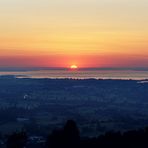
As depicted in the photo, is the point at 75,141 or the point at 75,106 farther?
the point at 75,106

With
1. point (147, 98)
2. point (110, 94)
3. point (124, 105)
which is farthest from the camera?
point (110, 94)

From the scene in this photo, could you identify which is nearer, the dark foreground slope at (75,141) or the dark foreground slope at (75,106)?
the dark foreground slope at (75,141)

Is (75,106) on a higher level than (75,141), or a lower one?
lower

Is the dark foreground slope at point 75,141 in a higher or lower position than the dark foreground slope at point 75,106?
higher

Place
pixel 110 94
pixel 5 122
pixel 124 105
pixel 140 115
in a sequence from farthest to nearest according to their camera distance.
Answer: pixel 110 94 < pixel 124 105 < pixel 140 115 < pixel 5 122

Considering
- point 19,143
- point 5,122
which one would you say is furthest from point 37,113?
point 19,143

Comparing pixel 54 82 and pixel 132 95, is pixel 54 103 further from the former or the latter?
pixel 54 82

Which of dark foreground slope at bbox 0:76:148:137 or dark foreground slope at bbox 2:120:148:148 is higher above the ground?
dark foreground slope at bbox 2:120:148:148

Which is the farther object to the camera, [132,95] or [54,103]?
[132,95]

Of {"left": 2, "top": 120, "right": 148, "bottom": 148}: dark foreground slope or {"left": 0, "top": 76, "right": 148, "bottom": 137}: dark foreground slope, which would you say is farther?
{"left": 0, "top": 76, "right": 148, "bottom": 137}: dark foreground slope
